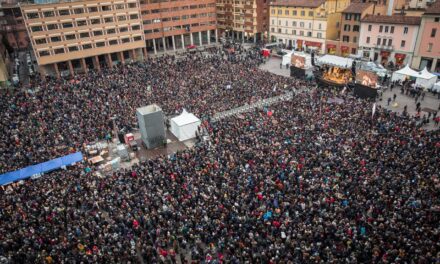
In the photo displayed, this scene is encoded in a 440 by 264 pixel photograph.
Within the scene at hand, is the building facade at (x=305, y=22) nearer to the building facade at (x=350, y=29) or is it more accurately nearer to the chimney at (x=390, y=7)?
the building facade at (x=350, y=29)

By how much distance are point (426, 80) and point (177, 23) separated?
1899 inches

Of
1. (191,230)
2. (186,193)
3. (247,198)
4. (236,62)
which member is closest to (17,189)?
(186,193)

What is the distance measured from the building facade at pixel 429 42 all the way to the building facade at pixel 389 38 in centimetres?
90

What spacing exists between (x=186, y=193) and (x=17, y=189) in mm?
12210

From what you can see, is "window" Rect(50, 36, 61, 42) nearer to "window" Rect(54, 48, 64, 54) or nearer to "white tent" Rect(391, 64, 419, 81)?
"window" Rect(54, 48, 64, 54)

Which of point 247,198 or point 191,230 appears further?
point 247,198

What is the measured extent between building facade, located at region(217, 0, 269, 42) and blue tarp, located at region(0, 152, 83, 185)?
169 feet

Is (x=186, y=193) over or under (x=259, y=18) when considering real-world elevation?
under

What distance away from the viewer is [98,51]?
52.8 m

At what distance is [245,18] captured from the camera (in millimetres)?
67188

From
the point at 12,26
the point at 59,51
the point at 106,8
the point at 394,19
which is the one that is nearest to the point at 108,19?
the point at 106,8

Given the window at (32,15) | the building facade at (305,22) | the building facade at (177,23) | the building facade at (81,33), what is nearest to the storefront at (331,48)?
the building facade at (305,22)

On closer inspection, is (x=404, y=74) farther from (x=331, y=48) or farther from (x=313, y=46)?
(x=313, y=46)

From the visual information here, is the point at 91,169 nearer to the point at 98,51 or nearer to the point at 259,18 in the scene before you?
the point at 98,51
